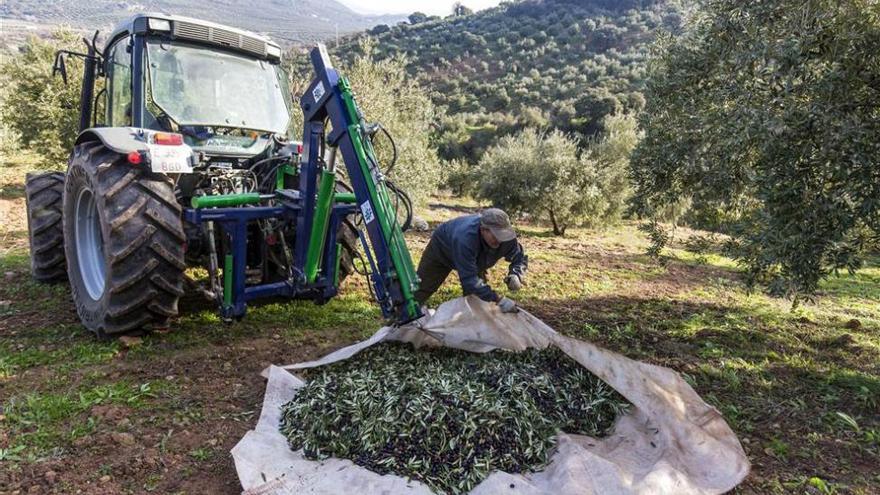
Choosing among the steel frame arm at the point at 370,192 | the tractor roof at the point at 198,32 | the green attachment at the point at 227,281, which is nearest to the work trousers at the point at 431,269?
the steel frame arm at the point at 370,192

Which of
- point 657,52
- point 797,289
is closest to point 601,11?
point 657,52

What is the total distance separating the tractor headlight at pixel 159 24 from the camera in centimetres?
469

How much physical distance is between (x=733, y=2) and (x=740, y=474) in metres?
4.14

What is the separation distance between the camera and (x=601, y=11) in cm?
4797

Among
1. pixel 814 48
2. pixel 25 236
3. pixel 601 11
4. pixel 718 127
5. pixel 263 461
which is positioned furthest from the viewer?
pixel 601 11

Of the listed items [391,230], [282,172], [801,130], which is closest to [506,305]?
[391,230]

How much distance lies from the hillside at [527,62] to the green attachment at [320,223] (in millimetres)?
24430

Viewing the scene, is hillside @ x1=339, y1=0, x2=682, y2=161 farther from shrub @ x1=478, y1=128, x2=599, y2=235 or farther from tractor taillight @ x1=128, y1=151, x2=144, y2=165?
tractor taillight @ x1=128, y1=151, x2=144, y2=165

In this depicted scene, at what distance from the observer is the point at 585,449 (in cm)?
289

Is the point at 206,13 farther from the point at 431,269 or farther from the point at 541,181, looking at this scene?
the point at 431,269

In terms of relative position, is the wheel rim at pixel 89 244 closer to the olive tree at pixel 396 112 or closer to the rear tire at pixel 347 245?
the rear tire at pixel 347 245

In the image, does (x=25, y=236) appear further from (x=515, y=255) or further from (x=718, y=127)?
(x=718, y=127)

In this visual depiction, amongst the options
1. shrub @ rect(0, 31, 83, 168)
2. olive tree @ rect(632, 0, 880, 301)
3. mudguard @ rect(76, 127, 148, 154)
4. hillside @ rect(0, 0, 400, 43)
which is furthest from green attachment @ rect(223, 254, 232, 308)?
hillside @ rect(0, 0, 400, 43)

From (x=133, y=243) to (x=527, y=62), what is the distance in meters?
42.3
